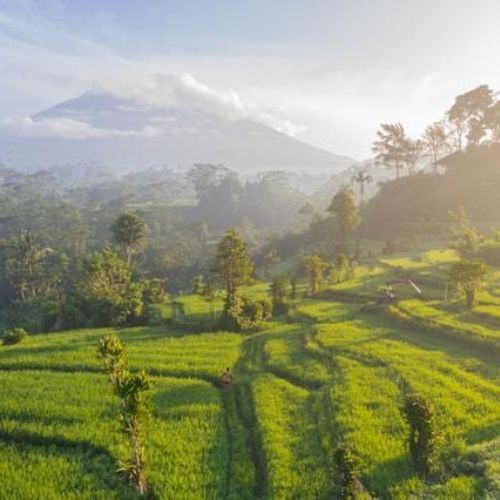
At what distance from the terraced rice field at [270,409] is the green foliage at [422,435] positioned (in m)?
0.49

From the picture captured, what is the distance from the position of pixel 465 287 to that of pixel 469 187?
52.9 meters

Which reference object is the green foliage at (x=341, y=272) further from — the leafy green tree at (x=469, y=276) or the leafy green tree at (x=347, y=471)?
the leafy green tree at (x=347, y=471)

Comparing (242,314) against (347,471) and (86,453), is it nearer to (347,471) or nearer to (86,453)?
(86,453)

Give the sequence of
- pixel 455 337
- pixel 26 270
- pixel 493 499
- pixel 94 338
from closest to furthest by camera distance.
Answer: pixel 493 499 → pixel 455 337 → pixel 94 338 → pixel 26 270

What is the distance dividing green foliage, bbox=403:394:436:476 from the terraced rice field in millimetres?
492

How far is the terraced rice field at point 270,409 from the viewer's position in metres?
17.8

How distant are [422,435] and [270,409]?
746 centimetres

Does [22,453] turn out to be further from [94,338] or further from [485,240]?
[485,240]

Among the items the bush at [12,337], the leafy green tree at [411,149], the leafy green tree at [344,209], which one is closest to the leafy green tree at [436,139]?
the leafy green tree at [411,149]

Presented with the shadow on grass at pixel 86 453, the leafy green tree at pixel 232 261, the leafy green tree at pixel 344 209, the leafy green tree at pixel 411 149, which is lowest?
the shadow on grass at pixel 86 453

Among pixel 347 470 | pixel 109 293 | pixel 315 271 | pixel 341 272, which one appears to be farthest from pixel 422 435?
pixel 341 272

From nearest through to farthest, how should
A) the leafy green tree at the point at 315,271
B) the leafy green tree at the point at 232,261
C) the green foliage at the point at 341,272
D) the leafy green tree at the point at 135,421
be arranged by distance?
1. the leafy green tree at the point at 135,421
2. the leafy green tree at the point at 232,261
3. the leafy green tree at the point at 315,271
4. the green foliage at the point at 341,272

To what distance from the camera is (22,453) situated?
20469 millimetres

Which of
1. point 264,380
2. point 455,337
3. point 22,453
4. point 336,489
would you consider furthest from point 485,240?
point 22,453
